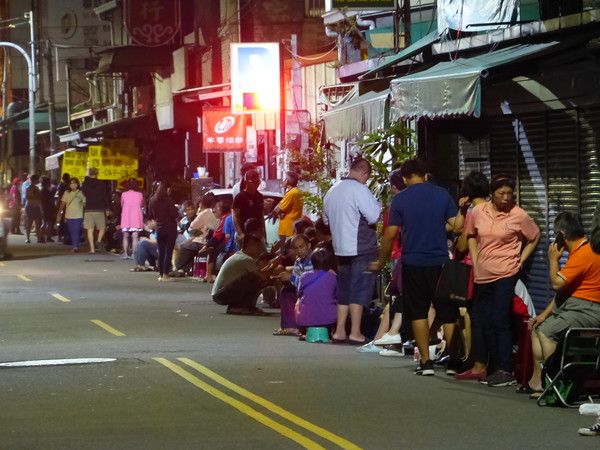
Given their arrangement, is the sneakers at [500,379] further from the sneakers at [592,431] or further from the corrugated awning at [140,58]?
the corrugated awning at [140,58]

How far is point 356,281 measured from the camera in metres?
16.0

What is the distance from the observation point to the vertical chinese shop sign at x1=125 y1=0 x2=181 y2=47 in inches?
1768

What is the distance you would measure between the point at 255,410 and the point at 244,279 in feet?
28.3

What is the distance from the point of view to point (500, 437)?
9.93 m

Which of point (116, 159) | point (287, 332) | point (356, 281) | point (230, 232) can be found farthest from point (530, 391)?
point (116, 159)

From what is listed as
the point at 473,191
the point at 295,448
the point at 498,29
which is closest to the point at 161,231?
the point at 498,29

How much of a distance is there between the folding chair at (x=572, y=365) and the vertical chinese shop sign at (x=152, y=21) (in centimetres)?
3469

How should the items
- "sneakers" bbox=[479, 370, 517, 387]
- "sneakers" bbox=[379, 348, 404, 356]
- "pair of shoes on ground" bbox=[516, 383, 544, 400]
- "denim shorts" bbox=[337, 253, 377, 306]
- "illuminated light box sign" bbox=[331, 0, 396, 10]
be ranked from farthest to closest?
"illuminated light box sign" bbox=[331, 0, 396, 10]
"denim shorts" bbox=[337, 253, 377, 306]
"sneakers" bbox=[379, 348, 404, 356]
"sneakers" bbox=[479, 370, 517, 387]
"pair of shoes on ground" bbox=[516, 383, 544, 400]

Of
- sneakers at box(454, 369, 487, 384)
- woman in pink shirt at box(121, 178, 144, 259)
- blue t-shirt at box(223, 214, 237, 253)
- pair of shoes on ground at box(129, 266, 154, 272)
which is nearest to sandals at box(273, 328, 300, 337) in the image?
sneakers at box(454, 369, 487, 384)

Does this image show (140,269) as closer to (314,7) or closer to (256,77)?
(256,77)

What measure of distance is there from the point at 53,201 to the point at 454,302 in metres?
30.5

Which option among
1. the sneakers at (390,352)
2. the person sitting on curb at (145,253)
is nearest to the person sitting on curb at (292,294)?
the sneakers at (390,352)

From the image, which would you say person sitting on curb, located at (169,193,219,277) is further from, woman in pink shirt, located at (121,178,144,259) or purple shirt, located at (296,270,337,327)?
purple shirt, located at (296,270,337,327)

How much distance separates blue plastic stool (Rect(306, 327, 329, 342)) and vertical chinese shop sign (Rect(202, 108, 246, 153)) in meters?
21.1
